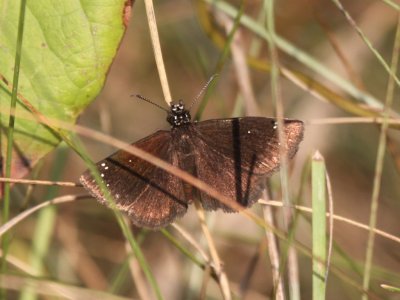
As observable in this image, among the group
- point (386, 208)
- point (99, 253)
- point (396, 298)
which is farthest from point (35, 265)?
point (386, 208)

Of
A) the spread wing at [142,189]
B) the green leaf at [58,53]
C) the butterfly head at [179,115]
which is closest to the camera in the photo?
the green leaf at [58,53]

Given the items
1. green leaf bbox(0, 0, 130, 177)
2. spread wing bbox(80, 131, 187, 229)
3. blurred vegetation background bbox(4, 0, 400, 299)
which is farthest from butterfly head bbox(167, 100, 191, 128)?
blurred vegetation background bbox(4, 0, 400, 299)

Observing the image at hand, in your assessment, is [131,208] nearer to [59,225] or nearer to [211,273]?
[211,273]

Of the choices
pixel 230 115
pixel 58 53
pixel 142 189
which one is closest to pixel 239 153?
pixel 142 189

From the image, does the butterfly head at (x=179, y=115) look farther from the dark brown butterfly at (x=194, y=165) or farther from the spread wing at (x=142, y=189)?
the spread wing at (x=142, y=189)

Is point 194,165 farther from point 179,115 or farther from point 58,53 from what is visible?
point 58,53

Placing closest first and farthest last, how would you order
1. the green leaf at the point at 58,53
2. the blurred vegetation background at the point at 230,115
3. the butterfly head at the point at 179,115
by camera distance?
the green leaf at the point at 58,53 → the butterfly head at the point at 179,115 → the blurred vegetation background at the point at 230,115

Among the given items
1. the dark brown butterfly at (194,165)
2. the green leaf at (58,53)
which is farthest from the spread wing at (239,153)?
the green leaf at (58,53)

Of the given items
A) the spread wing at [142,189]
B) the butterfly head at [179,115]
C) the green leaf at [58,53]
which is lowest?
the spread wing at [142,189]
